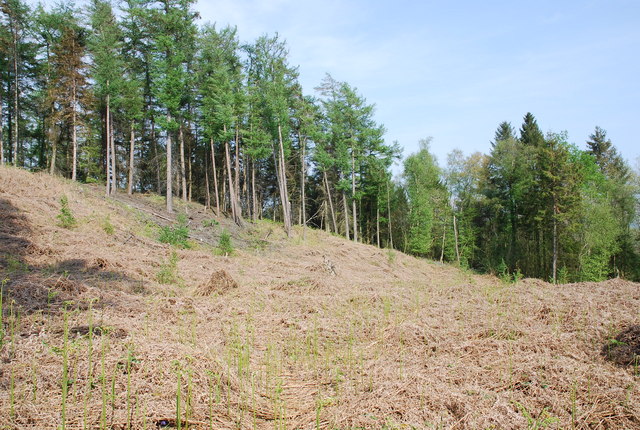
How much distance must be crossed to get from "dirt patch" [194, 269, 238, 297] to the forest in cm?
1551

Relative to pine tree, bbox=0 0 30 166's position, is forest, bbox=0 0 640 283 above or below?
below

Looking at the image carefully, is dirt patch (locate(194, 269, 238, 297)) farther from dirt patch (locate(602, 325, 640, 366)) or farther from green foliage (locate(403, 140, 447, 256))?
green foliage (locate(403, 140, 447, 256))

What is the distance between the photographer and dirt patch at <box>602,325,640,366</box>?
4809 mm

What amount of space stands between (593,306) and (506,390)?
4115mm

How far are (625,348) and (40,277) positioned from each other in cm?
988

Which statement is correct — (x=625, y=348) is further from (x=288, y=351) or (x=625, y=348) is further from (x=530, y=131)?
(x=530, y=131)

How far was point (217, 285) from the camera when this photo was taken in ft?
30.6

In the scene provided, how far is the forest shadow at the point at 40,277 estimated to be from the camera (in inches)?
240

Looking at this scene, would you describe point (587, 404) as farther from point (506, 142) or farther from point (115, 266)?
point (506, 142)

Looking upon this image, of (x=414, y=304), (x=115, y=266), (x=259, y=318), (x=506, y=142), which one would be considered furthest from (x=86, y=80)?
(x=506, y=142)

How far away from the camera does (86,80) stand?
76.1ft

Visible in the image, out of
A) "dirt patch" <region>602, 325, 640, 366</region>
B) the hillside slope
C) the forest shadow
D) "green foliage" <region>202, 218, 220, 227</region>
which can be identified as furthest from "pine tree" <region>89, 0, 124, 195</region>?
"dirt patch" <region>602, 325, 640, 366</region>

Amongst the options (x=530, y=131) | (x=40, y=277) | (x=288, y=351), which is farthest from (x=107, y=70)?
(x=530, y=131)

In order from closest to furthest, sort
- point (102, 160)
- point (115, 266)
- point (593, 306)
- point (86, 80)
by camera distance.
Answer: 1. point (593, 306)
2. point (115, 266)
3. point (86, 80)
4. point (102, 160)
